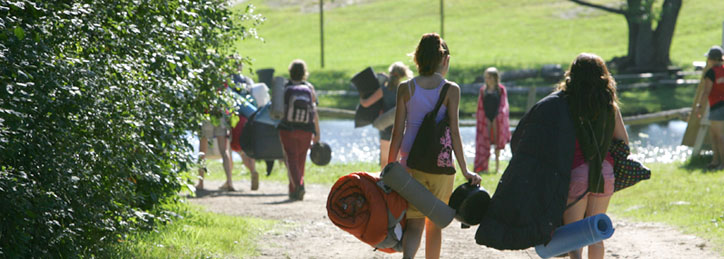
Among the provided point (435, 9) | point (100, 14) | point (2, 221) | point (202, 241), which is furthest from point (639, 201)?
point (435, 9)

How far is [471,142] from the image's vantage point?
66.8 feet

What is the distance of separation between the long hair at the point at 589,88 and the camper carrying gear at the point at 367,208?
1.12 meters

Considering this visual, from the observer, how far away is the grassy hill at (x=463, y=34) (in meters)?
49.3

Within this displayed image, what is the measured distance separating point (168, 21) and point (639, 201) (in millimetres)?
6005

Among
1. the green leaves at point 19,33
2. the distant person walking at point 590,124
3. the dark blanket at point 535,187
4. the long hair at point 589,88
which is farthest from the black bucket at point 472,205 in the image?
the green leaves at point 19,33

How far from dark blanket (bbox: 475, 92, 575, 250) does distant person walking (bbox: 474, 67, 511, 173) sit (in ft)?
26.7

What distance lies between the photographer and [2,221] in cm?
448

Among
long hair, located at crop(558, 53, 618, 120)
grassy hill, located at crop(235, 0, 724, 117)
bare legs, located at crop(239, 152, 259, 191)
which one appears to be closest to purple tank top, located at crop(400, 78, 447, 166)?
long hair, located at crop(558, 53, 618, 120)

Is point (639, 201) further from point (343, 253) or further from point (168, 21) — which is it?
point (168, 21)

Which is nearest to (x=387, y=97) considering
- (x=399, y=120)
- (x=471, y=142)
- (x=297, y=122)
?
(x=297, y=122)

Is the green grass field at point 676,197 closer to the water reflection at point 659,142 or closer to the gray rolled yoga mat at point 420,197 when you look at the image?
the gray rolled yoga mat at point 420,197

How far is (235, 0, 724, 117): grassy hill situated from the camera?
162ft

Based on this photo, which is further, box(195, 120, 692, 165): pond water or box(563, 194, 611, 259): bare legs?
box(195, 120, 692, 165): pond water

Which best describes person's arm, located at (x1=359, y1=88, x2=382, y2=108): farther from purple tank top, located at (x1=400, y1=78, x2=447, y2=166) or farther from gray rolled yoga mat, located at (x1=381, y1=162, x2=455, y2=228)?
gray rolled yoga mat, located at (x1=381, y1=162, x2=455, y2=228)
